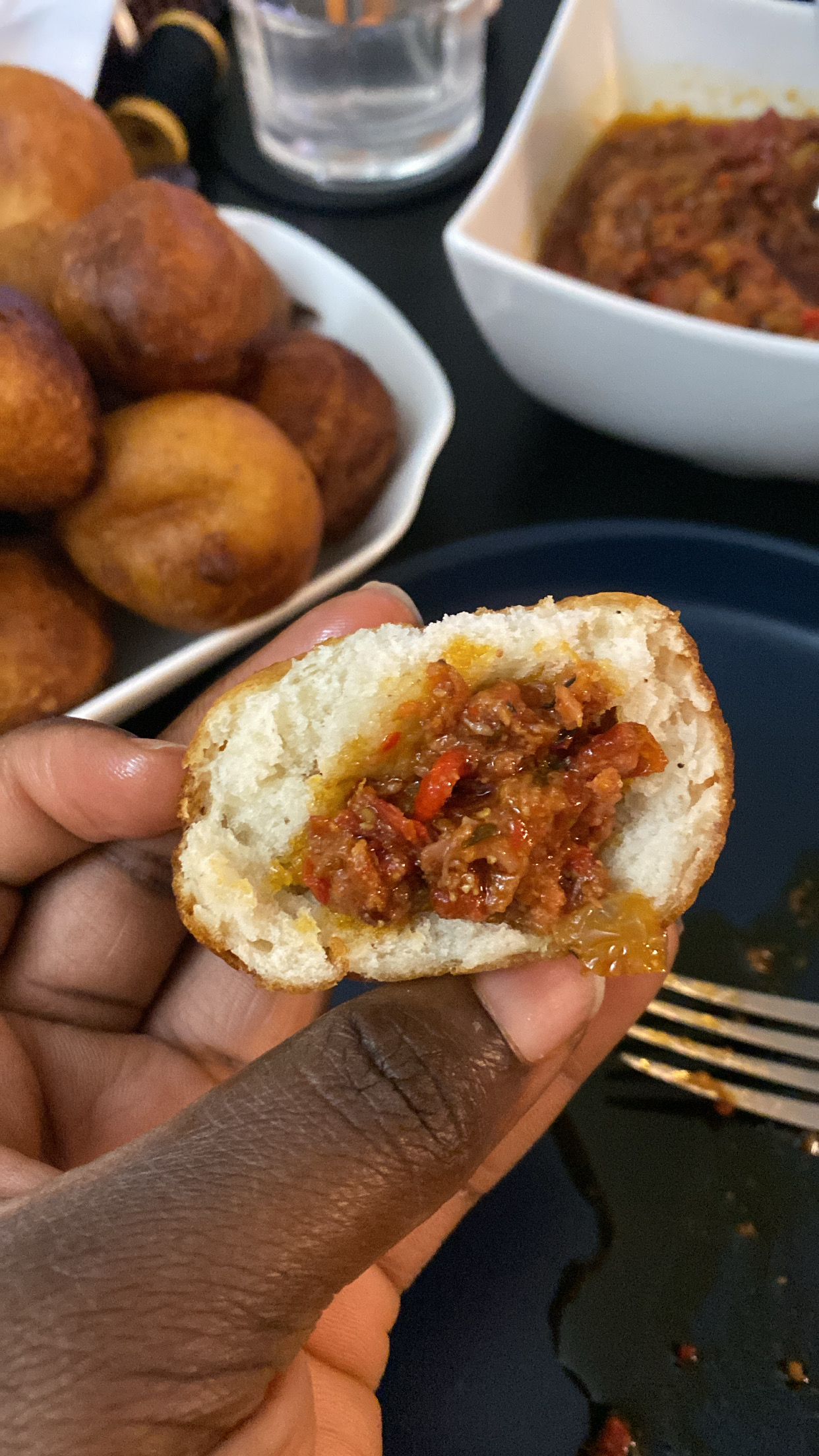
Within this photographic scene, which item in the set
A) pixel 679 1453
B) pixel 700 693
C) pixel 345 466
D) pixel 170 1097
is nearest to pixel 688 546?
pixel 345 466

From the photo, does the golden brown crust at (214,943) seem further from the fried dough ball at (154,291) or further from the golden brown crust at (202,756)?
the fried dough ball at (154,291)

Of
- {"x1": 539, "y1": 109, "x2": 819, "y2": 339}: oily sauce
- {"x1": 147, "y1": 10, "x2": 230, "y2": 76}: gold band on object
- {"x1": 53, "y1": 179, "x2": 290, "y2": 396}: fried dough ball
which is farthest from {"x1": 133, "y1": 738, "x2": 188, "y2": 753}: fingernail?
{"x1": 147, "y1": 10, "x2": 230, "y2": 76}: gold band on object

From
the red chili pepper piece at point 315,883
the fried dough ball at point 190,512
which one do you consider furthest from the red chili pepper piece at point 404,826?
the fried dough ball at point 190,512

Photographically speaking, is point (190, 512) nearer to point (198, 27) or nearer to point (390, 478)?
point (390, 478)

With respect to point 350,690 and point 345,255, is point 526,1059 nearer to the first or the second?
point 350,690

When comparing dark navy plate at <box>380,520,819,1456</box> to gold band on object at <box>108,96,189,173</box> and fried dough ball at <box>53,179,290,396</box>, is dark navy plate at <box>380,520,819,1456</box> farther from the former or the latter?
gold band on object at <box>108,96,189,173</box>
